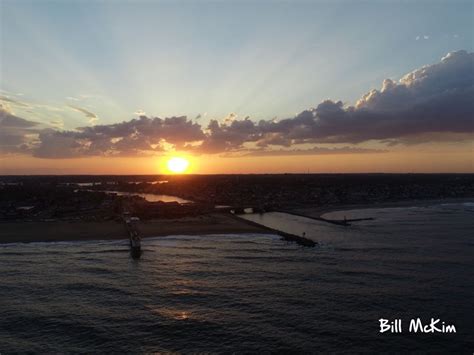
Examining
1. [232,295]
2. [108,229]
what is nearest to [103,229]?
[108,229]

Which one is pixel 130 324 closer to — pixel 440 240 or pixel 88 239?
pixel 88 239
